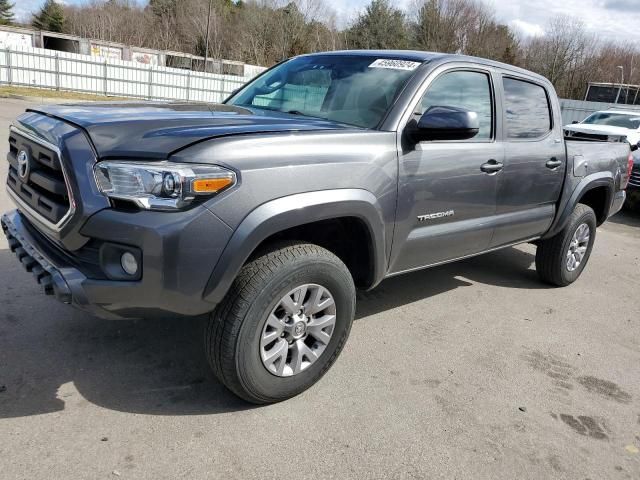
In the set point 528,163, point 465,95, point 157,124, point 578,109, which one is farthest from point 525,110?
point 578,109

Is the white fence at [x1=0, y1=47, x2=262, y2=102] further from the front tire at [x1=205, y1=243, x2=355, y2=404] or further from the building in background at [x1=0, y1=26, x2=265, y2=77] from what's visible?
the front tire at [x1=205, y1=243, x2=355, y2=404]

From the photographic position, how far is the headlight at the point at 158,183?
2334mm

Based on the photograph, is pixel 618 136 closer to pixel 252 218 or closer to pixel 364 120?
pixel 364 120

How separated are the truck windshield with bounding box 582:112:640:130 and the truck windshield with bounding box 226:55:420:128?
44.6 ft

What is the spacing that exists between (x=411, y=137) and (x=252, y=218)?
1.22m

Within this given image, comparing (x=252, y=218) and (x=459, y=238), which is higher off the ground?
(x=252, y=218)

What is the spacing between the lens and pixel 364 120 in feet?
10.9

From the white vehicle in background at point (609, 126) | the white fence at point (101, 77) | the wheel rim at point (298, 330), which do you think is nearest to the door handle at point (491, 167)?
the wheel rim at point (298, 330)

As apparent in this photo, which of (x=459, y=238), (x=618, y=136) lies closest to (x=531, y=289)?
(x=459, y=238)

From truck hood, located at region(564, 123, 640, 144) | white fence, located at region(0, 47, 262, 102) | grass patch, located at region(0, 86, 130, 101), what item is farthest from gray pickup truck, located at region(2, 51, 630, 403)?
white fence, located at region(0, 47, 262, 102)

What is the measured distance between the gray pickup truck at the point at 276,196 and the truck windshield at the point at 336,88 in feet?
0.05

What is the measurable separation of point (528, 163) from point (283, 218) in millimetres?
2464

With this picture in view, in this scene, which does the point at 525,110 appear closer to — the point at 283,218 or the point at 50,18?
the point at 283,218

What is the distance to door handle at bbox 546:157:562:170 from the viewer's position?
4.49 metres
